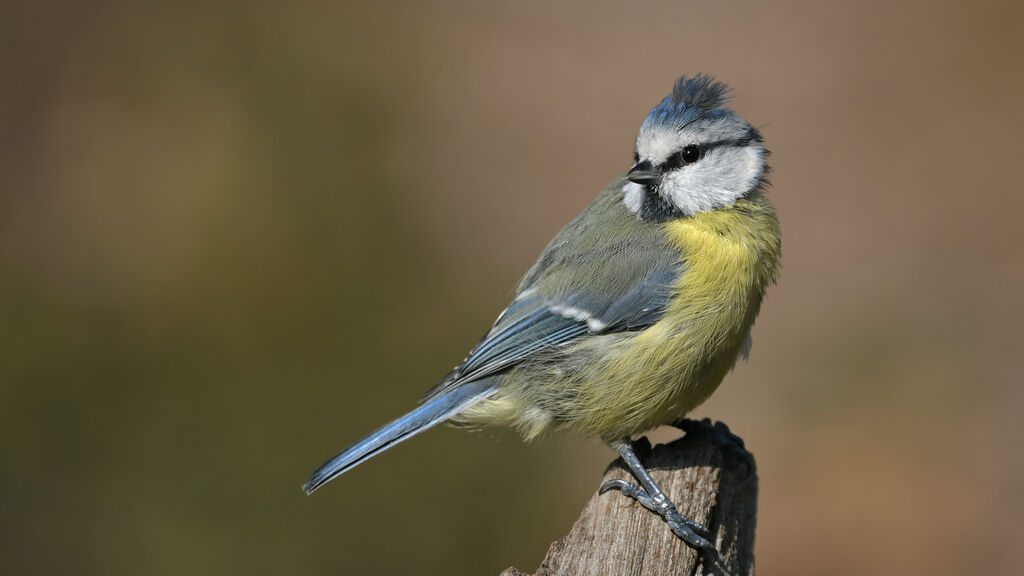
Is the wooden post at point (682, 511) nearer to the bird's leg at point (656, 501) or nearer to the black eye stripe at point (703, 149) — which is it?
the bird's leg at point (656, 501)

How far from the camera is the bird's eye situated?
2.75 meters

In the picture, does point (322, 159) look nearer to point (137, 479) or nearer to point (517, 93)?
point (137, 479)

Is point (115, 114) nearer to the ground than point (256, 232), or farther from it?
farther from it

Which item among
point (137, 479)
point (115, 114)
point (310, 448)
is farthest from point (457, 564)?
point (115, 114)

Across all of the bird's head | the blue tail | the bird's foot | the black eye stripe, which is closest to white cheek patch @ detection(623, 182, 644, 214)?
the bird's head

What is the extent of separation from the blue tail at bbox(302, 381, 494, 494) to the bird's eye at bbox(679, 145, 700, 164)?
91 cm

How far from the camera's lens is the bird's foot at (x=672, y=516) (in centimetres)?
234

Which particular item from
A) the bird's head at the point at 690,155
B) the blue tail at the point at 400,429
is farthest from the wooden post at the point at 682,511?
the bird's head at the point at 690,155

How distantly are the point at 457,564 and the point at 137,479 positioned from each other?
1261 mm

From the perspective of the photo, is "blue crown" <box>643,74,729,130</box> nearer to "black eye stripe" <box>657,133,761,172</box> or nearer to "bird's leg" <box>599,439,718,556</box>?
"black eye stripe" <box>657,133,761,172</box>

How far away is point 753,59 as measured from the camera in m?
Answer: 7.09

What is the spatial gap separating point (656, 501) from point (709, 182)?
97cm

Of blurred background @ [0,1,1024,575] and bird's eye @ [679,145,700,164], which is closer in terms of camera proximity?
bird's eye @ [679,145,700,164]

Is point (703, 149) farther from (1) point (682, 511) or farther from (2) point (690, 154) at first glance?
(1) point (682, 511)
